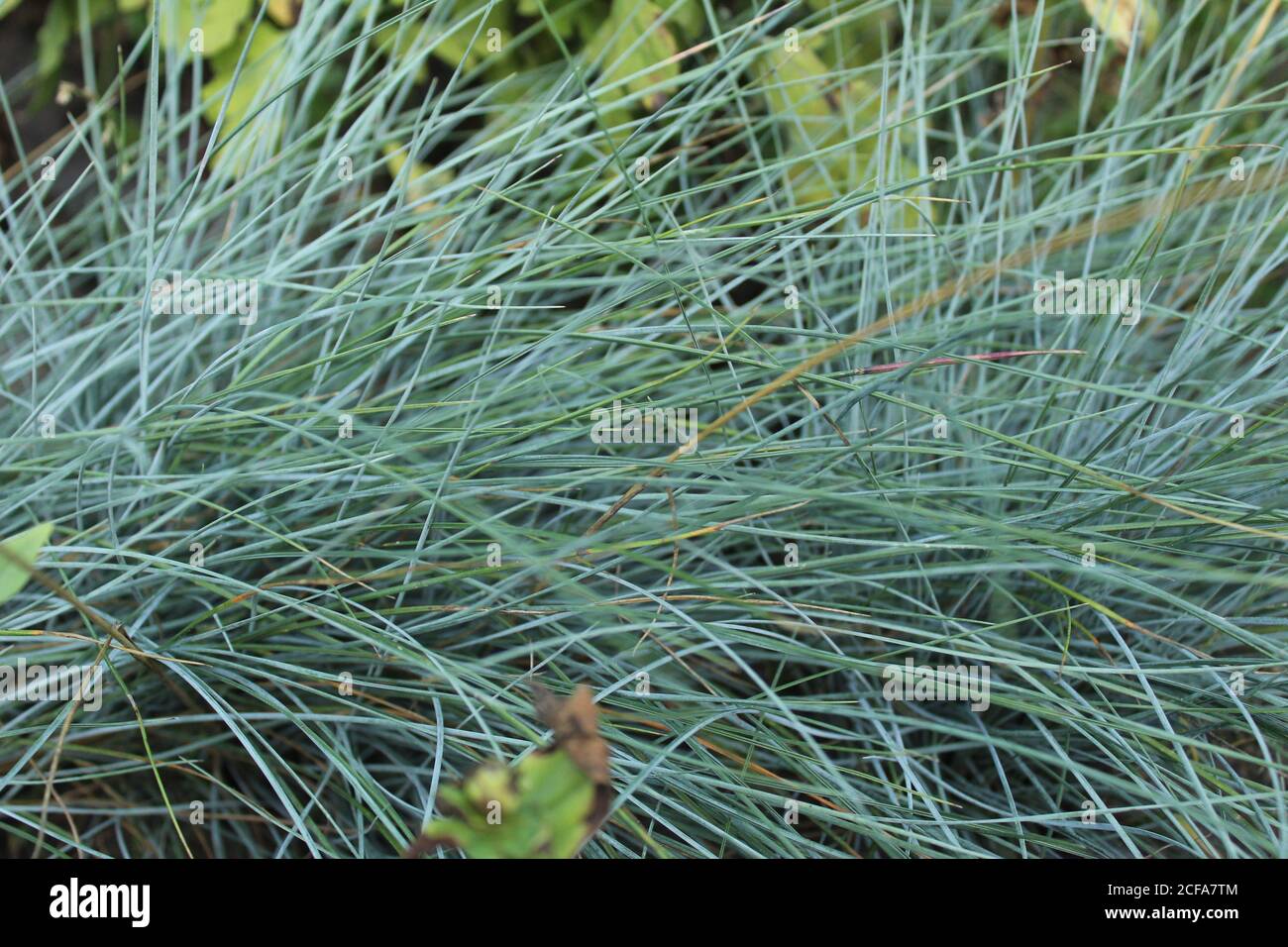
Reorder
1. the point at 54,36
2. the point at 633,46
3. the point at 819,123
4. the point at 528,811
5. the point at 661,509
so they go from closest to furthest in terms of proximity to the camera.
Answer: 1. the point at 528,811
2. the point at 661,509
3. the point at 633,46
4. the point at 819,123
5. the point at 54,36

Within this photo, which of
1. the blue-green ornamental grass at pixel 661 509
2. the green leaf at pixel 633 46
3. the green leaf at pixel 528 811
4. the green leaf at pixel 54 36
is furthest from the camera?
the green leaf at pixel 54 36

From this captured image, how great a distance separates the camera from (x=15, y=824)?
1.24m

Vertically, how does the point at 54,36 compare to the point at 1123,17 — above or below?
above

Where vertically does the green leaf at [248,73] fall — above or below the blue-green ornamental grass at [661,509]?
above

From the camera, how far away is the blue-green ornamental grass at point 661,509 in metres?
1.02

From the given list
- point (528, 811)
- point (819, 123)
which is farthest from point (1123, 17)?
point (528, 811)

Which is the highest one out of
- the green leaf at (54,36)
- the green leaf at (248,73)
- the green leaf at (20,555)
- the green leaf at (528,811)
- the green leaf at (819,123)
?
the green leaf at (54,36)

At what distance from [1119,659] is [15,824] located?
4.69 feet

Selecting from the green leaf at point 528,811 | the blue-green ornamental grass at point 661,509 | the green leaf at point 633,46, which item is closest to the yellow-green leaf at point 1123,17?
the blue-green ornamental grass at point 661,509

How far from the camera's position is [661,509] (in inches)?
45.3

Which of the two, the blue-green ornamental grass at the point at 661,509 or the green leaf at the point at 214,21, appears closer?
the blue-green ornamental grass at the point at 661,509

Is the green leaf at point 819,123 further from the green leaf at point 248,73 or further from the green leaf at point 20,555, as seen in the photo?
the green leaf at point 20,555

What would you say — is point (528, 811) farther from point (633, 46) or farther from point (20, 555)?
point (633, 46)
